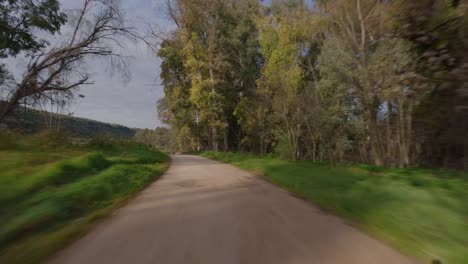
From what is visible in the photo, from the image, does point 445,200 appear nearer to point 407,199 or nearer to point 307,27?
point 407,199

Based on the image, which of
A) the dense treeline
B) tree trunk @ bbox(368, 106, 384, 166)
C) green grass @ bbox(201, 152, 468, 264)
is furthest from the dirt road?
tree trunk @ bbox(368, 106, 384, 166)

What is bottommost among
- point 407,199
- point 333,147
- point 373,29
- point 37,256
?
point 37,256

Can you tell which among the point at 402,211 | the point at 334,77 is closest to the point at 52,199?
the point at 402,211

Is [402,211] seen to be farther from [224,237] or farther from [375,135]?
[375,135]

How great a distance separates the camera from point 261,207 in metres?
5.68

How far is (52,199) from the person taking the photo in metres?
5.66

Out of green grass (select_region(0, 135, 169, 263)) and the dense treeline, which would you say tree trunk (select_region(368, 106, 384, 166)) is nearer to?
the dense treeline

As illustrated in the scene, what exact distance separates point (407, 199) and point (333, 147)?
18.5m

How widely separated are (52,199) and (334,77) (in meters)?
18.3

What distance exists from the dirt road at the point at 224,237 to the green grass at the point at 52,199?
0.40 metres

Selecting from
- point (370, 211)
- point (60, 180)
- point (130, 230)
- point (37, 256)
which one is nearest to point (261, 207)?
point (370, 211)

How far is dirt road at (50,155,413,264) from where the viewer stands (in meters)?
3.40

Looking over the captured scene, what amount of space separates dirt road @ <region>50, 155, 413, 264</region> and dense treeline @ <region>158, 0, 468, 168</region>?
3614mm

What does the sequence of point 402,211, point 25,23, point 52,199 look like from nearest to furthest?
1. point 402,211
2. point 52,199
3. point 25,23
